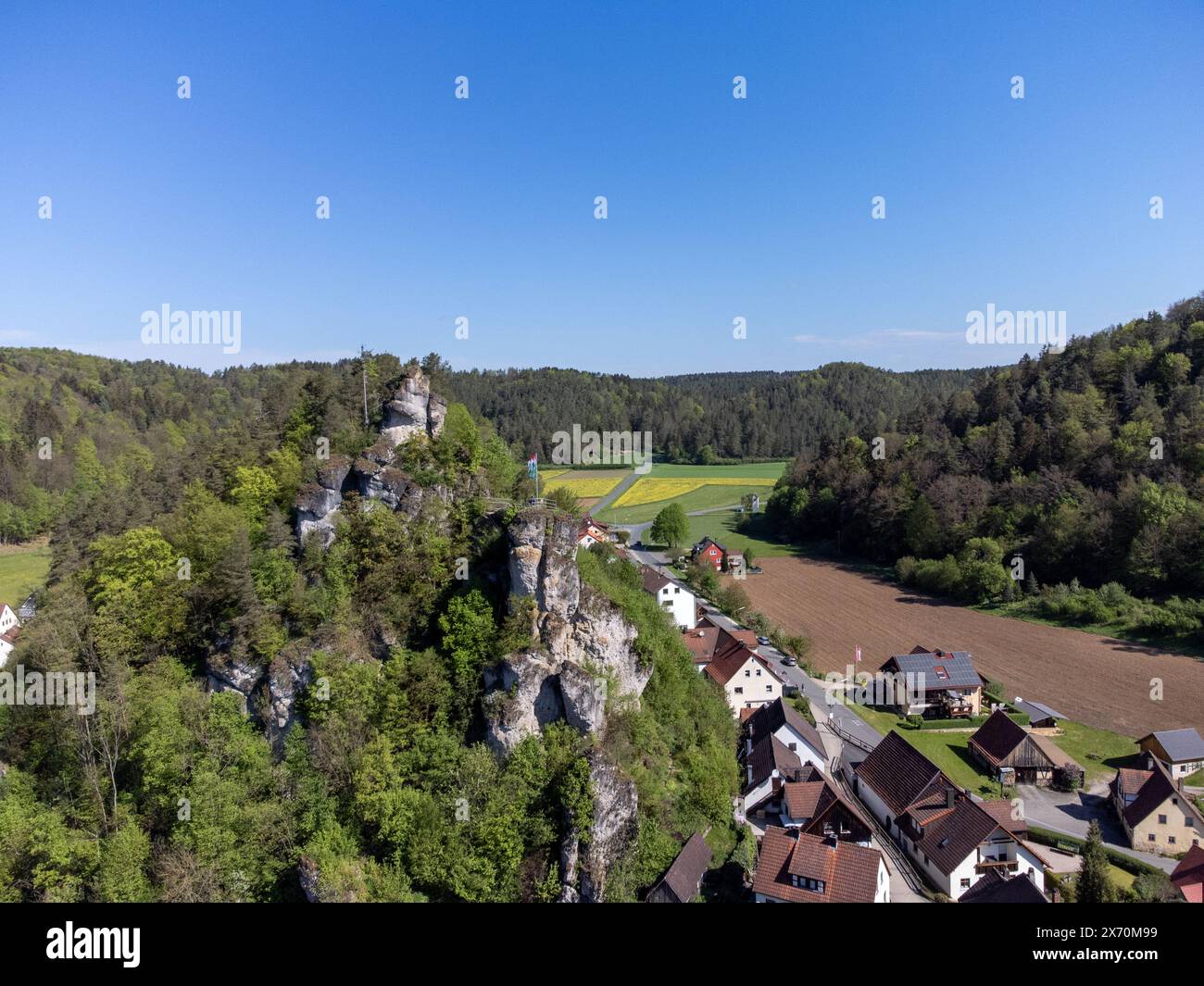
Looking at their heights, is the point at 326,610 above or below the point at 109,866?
above

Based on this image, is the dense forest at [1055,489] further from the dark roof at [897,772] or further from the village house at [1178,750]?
the dark roof at [897,772]

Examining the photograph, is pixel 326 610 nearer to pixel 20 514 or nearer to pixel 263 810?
pixel 263 810

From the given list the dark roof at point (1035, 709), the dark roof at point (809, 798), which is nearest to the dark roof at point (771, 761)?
the dark roof at point (809, 798)

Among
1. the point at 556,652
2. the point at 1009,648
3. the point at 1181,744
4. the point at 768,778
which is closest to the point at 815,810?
the point at 768,778

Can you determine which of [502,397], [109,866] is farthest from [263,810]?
[502,397]

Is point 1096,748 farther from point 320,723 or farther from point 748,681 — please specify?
point 320,723
